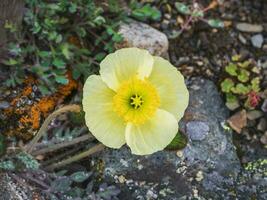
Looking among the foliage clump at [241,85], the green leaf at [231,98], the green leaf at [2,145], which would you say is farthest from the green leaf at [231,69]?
the green leaf at [2,145]

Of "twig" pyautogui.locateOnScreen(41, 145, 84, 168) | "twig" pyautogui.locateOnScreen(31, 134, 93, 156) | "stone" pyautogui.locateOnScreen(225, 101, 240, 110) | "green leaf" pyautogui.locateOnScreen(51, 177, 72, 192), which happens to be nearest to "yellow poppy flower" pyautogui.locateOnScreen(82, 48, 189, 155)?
"twig" pyautogui.locateOnScreen(31, 134, 93, 156)

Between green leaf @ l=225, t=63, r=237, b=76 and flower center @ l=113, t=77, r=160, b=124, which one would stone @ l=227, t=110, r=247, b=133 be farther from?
flower center @ l=113, t=77, r=160, b=124

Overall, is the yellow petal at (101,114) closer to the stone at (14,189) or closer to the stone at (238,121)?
the stone at (14,189)

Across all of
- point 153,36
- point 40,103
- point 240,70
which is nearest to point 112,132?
point 40,103

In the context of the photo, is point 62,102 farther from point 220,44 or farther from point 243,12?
point 243,12

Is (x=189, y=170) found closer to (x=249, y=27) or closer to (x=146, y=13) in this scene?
(x=146, y=13)
